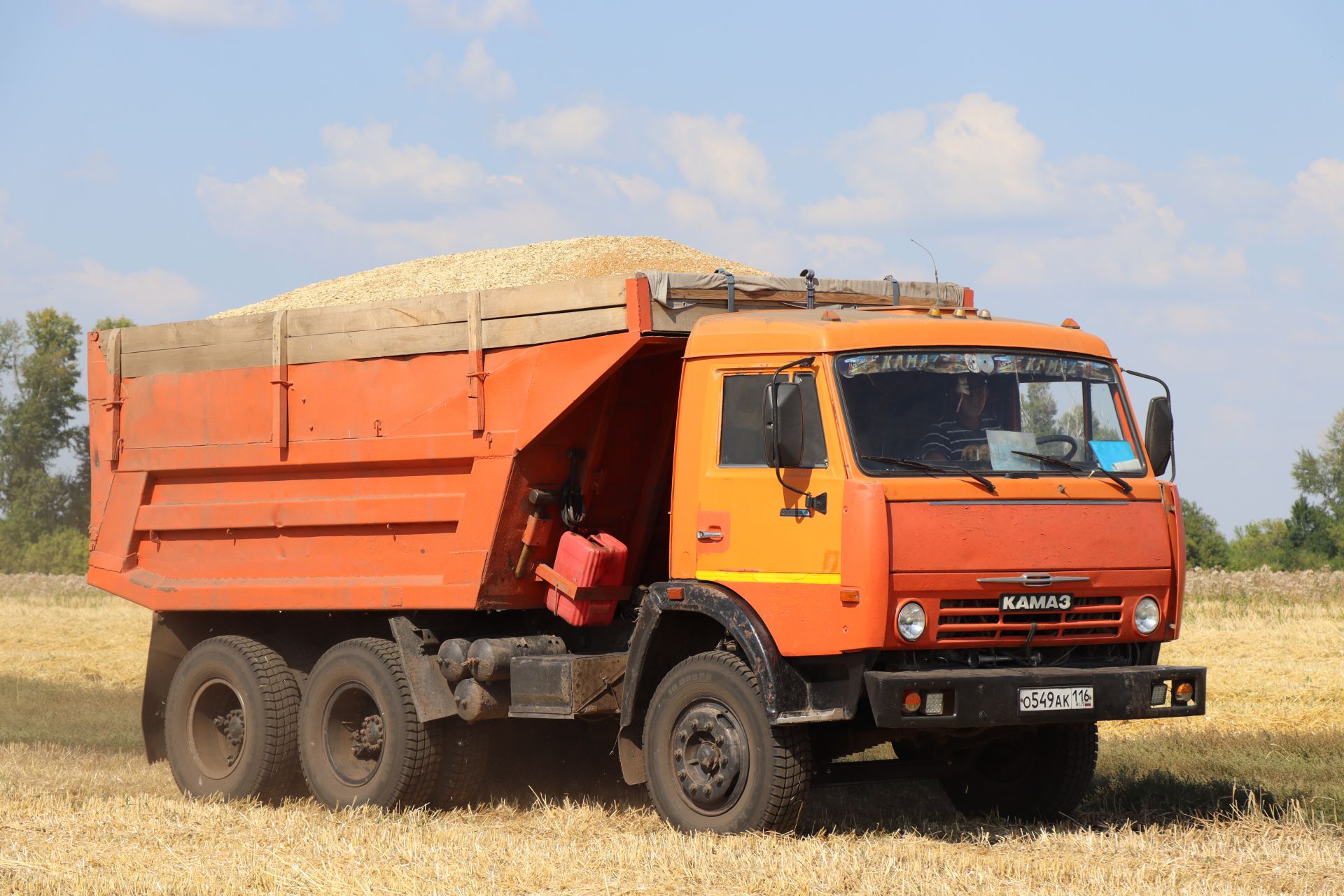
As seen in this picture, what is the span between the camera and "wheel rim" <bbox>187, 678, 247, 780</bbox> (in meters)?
11.4

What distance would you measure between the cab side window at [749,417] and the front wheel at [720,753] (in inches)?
41.3

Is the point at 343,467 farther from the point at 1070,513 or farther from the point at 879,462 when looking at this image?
the point at 1070,513

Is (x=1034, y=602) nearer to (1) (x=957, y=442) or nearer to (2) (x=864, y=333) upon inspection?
(1) (x=957, y=442)

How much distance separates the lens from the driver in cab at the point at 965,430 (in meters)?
8.15

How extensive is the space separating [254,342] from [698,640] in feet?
14.0

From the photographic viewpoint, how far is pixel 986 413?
27.4ft

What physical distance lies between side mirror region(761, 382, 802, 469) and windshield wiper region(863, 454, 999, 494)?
35 cm

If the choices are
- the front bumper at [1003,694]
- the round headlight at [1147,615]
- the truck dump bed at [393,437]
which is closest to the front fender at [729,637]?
the front bumper at [1003,694]

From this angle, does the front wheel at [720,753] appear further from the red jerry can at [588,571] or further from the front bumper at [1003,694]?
the red jerry can at [588,571]

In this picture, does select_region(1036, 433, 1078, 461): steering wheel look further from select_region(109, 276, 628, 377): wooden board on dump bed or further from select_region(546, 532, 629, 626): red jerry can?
select_region(546, 532, 629, 626): red jerry can

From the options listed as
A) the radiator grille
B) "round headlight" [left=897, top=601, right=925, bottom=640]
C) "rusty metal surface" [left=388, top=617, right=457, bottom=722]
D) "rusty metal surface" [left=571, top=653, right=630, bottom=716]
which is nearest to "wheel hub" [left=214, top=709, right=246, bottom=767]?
"rusty metal surface" [left=388, top=617, right=457, bottom=722]

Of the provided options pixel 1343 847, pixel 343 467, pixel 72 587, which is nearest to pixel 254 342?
pixel 343 467

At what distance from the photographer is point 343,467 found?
1079 centimetres

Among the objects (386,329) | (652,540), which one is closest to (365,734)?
(652,540)
